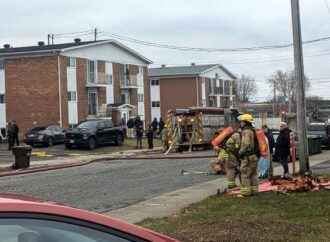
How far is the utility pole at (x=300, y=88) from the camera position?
1770cm

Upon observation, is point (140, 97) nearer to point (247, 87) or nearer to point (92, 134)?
point (92, 134)

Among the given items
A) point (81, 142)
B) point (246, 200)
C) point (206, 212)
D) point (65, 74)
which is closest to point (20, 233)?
point (206, 212)

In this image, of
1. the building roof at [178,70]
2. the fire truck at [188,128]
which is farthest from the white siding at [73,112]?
the building roof at [178,70]

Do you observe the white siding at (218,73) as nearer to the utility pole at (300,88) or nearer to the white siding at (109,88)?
the white siding at (109,88)

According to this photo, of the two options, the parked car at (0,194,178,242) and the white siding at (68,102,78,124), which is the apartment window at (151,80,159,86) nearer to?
the white siding at (68,102,78,124)

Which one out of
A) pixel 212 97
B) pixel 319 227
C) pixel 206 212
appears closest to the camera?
pixel 319 227

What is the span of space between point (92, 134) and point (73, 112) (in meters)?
12.7

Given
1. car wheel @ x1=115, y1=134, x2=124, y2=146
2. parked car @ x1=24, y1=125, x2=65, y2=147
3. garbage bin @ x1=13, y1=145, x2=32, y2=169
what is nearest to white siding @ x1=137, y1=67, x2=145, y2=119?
car wheel @ x1=115, y1=134, x2=124, y2=146

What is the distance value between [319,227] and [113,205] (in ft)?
17.7

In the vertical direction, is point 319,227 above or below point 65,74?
below

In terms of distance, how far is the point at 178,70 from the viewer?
263 ft

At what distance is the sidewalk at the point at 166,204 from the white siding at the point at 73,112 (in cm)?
3448

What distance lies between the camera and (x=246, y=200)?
1229 cm

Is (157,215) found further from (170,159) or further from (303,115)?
(170,159)
